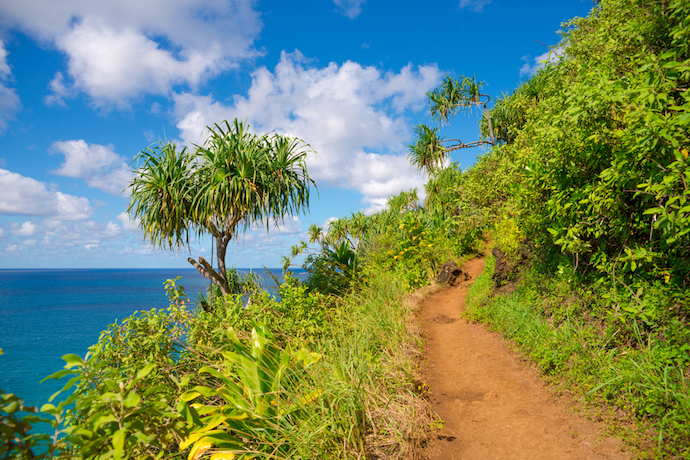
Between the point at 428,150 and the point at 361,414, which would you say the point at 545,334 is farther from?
the point at 428,150

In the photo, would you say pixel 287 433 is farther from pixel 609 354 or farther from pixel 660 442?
pixel 609 354

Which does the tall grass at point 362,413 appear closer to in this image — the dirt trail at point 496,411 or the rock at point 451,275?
the dirt trail at point 496,411

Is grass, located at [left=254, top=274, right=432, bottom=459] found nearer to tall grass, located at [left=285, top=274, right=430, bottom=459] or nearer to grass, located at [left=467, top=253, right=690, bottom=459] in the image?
tall grass, located at [left=285, top=274, right=430, bottom=459]

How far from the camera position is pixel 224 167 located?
22.6 ft

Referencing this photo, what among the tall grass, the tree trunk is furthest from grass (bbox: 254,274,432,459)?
the tree trunk

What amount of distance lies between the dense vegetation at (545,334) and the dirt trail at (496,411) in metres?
0.23

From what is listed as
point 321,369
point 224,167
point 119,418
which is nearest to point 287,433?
point 321,369

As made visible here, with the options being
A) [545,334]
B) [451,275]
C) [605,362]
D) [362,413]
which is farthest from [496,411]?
[451,275]

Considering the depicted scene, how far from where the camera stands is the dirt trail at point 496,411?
9.28 ft

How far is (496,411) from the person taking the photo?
138 inches

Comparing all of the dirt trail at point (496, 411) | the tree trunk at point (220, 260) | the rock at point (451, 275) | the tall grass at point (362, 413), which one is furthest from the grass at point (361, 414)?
the rock at point (451, 275)

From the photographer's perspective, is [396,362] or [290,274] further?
[290,274]

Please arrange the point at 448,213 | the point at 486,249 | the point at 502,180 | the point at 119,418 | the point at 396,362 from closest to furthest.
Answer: the point at 119,418, the point at 396,362, the point at 502,180, the point at 486,249, the point at 448,213

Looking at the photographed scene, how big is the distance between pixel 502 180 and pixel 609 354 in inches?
126
